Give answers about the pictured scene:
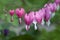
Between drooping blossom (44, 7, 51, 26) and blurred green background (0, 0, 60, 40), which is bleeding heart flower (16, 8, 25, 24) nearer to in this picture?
blurred green background (0, 0, 60, 40)

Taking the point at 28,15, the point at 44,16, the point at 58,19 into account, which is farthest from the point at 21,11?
the point at 58,19

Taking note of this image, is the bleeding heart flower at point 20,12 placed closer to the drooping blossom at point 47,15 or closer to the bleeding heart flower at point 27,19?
the bleeding heart flower at point 27,19

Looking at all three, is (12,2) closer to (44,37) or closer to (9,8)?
(9,8)

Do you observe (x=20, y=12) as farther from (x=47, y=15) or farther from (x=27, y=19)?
(x=47, y=15)

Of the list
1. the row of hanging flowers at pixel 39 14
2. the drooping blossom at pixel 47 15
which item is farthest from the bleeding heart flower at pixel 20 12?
the drooping blossom at pixel 47 15

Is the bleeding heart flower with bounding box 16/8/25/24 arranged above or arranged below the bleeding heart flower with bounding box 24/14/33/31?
above

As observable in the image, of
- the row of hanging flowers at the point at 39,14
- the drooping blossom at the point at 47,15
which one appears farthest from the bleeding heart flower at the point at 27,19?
the drooping blossom at the point at 47,15

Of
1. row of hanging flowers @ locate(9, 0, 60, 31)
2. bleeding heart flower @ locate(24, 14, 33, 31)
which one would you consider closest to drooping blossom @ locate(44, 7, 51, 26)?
row of hanging flowers @ locate(9, 0, 60, 31)

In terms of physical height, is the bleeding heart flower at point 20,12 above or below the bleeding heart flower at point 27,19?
above

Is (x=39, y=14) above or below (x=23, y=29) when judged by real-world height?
above

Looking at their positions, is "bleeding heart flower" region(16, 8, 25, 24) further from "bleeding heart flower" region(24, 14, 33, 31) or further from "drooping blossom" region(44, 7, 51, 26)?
"drooping blossom" region(44, 7, 51, 26)

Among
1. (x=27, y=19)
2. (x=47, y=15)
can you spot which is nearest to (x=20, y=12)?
(x=27, y=19)
